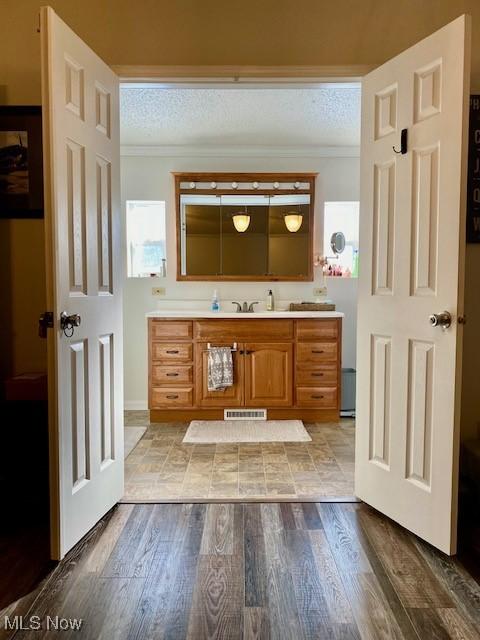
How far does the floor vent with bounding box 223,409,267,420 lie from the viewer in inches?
147

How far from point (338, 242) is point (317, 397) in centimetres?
156

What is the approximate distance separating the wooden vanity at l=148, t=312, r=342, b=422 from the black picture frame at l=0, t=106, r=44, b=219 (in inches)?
69.2

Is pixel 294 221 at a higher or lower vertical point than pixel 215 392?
higher

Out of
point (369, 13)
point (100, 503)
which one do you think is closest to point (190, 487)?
point (100, 503)

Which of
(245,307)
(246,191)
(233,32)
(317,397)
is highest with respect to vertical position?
(233,32)

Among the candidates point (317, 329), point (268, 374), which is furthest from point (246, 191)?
point (268, 374)

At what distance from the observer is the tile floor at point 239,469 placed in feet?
7.55

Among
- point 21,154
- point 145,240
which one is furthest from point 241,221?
point 21,154

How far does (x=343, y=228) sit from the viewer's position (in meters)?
4.34

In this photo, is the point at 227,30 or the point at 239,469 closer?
the point at 227,30

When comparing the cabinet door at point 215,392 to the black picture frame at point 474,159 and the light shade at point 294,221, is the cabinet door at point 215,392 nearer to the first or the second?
the light shade at point 294,221

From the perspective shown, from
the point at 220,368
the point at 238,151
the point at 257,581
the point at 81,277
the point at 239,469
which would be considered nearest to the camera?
the point at 257,581

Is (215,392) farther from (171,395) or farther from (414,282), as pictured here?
(414,282)

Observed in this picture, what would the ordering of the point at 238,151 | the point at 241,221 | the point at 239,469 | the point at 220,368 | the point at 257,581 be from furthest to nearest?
1. the point at 241,221
2. the point at 238,151
3. the point at 220,368
4. the point at 239,469
5. the point at 257,581
